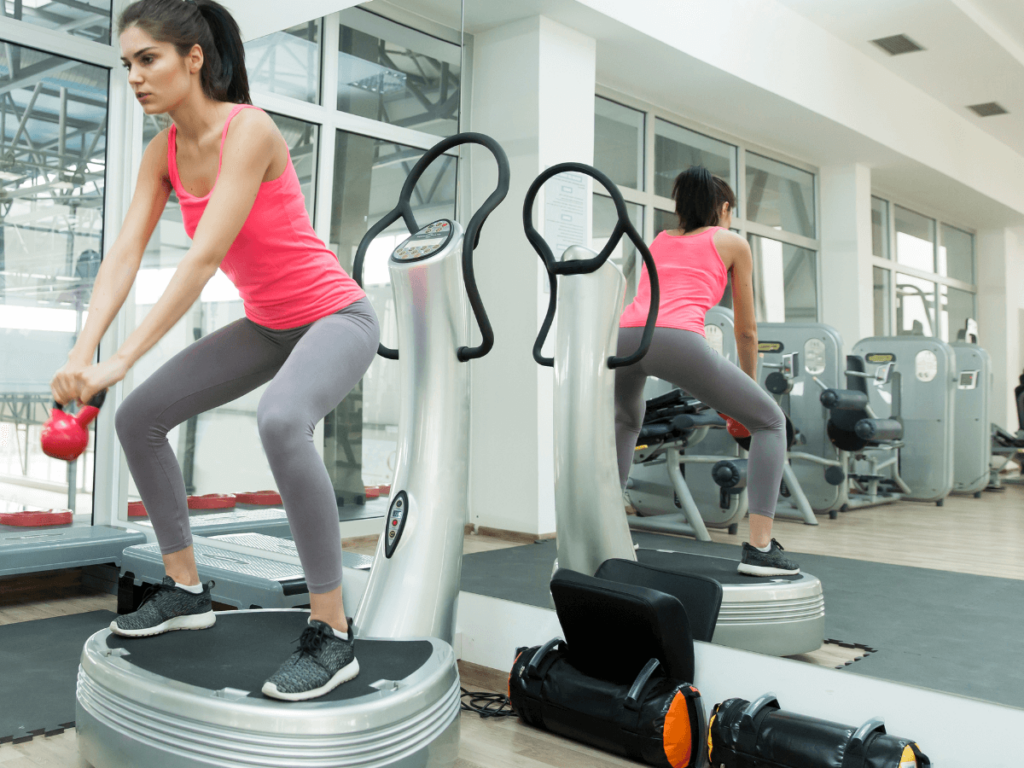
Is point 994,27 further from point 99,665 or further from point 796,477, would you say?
point 99,665

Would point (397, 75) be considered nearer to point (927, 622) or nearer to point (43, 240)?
point (43, 240)

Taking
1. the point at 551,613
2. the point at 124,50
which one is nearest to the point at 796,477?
the point at 551,613

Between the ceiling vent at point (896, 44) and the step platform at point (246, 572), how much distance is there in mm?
1852

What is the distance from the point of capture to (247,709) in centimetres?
150

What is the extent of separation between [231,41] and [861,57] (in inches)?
56.9

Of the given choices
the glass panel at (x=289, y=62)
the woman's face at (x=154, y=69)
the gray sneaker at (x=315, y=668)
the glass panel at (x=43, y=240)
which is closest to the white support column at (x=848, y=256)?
the gray sneaker at (x=315, y=668)

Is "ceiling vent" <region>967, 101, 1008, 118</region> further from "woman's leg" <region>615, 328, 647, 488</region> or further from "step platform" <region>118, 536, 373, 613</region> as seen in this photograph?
"step platform" <region>118, 536, 373, 613</region>

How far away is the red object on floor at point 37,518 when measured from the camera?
347 centimetres

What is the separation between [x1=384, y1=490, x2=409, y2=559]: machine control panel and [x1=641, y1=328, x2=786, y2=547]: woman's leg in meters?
0.75

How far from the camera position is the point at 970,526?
6.07 ft

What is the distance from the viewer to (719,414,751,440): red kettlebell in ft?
7.55

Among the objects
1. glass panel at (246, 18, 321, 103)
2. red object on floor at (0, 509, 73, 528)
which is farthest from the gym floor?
glass panel at (246, 18, 321, 103)

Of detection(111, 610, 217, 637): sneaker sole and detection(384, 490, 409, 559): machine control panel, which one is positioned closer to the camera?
detection(111, 610, 217, 637): sneaker sole

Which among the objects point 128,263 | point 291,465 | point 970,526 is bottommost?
point 970,526
